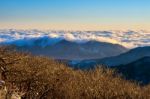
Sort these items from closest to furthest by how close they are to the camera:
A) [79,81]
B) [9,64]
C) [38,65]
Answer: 1. [9,64]
2. [38,65]
3. [79,81]

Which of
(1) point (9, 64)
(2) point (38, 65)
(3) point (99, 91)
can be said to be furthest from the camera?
(3) point (99, 91)

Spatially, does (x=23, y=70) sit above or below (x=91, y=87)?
above

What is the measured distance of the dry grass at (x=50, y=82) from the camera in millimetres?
37156

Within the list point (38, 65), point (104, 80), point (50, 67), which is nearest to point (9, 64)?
point (38, 65)

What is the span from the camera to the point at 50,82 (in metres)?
45.3

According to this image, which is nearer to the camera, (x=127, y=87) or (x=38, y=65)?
(x=38, y=65)

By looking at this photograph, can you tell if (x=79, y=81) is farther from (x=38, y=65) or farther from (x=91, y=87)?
(x=38, y=65)

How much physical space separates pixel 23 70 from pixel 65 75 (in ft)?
37.4

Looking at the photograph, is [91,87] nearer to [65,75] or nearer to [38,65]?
[65,75]

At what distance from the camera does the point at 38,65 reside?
46031 millimetres

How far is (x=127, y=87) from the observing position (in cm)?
5706

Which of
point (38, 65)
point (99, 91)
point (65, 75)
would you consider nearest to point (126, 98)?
point (99, 91)

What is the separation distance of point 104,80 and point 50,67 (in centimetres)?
949

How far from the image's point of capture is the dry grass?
1463 inches
